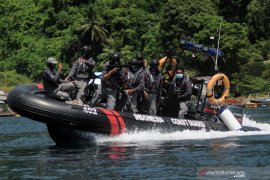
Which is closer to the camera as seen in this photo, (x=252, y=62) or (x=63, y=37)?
(x=252, y=62)

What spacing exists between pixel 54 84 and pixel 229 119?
5007mm

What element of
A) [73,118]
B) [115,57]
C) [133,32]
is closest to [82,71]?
[115,57]

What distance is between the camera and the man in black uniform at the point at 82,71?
18219mm

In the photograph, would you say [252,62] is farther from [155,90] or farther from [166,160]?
[166,160]

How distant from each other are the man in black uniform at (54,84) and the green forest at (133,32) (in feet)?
137

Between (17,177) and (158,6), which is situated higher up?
(158,6)

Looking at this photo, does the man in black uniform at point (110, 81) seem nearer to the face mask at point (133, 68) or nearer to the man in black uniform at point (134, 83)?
the man in black uniform at point (134, 83)

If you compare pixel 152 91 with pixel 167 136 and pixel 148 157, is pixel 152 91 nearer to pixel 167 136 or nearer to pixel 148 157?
pixel 167 136

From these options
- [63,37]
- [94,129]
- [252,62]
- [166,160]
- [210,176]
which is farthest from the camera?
[63,37]

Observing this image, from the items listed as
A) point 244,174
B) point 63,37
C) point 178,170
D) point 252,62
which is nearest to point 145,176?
point 178,170

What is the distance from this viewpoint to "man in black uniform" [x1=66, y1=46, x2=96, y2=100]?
59.8 feet

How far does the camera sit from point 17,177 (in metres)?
13.1

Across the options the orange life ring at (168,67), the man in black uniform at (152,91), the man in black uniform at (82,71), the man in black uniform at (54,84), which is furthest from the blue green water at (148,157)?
the orange life ring at (168,67)

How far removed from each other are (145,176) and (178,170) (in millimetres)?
846
